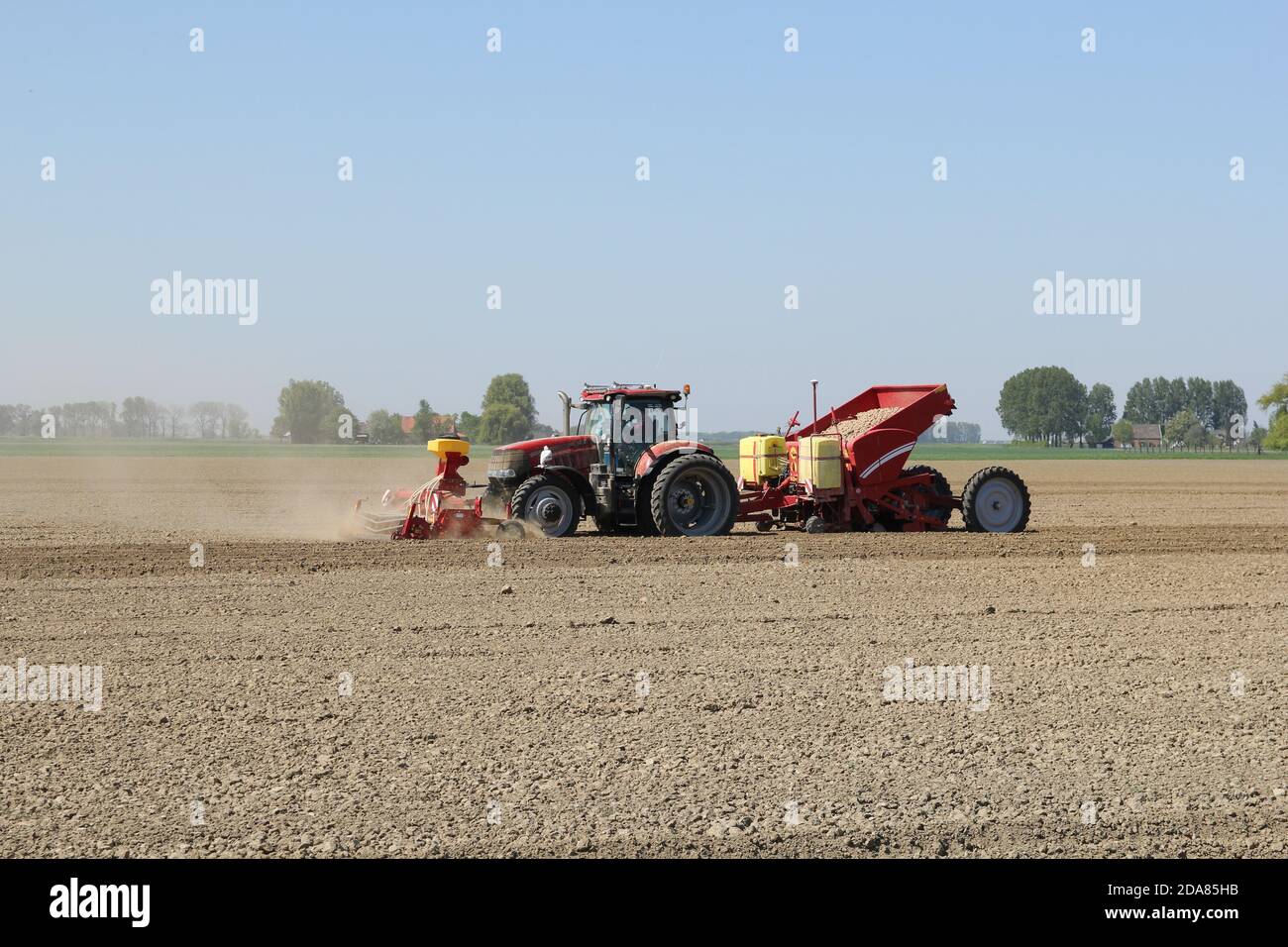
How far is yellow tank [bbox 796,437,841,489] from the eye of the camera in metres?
17.6

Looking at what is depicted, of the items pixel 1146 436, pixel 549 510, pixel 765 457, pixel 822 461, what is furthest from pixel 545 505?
pixel 1146 436

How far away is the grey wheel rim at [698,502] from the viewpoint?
17.5 metres

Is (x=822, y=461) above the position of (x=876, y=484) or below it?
above

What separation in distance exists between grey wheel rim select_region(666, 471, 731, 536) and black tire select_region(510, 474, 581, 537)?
1448 millimetres

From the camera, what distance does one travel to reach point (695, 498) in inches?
695

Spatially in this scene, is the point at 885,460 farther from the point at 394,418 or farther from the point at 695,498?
the point at 394,418

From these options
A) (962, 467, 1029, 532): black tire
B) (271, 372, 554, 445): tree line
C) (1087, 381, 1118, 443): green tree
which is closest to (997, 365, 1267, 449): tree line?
(1087, 381, 1118, 443): green tree

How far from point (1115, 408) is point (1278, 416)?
60185 mm

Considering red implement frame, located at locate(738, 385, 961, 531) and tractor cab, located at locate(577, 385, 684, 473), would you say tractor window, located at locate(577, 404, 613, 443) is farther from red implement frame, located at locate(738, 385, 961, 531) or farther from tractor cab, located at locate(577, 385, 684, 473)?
red implement frame, located at locate(738, 385, 961, 531)

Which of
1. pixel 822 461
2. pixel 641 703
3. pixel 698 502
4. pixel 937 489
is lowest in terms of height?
pixel 641 703

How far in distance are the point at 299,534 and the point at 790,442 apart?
26.1 feet
